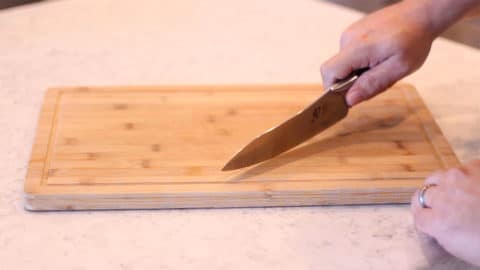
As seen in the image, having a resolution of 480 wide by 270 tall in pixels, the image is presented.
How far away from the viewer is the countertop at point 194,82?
0.71 metres

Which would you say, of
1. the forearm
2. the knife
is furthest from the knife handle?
the forearm

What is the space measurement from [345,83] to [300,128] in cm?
9

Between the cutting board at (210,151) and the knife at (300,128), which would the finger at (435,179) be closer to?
the cutting board at (210,151)

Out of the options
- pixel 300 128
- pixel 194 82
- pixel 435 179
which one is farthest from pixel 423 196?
pixel 194 82

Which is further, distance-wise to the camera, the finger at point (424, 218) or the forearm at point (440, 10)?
the forearm at point (440, 10)

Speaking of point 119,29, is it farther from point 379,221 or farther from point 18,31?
point 379,221

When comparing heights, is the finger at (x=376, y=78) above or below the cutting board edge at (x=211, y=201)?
above

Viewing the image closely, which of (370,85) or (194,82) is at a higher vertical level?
(370,85)

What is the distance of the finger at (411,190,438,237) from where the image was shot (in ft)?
2.27

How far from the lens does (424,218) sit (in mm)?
704

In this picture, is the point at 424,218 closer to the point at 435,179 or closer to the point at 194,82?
the point at 435,179

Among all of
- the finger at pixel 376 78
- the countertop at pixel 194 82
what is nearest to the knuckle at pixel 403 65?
the finger at pixel 376 78

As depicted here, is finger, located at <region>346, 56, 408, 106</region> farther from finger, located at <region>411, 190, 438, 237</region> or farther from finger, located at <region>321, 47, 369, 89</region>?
finger, located at <region>411, 190, 438, 237</region>

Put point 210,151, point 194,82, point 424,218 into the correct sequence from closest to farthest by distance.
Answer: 1. point 424,218
2. point 210,151
3. point 194,82
